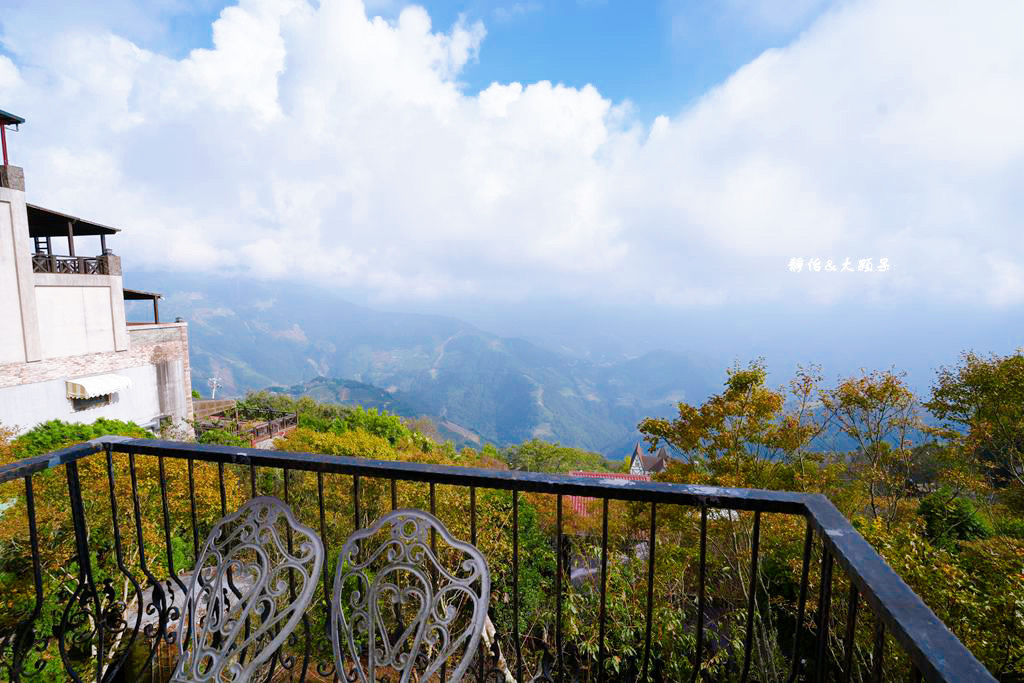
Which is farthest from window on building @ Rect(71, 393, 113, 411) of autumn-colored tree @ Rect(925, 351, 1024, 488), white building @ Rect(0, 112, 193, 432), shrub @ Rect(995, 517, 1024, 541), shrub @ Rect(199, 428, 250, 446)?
shrub @ Rect(995, 517, 1024, 541)

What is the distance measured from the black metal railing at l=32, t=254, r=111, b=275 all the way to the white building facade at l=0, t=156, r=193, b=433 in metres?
0.02

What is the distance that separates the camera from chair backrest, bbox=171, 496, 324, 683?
1.46 meters

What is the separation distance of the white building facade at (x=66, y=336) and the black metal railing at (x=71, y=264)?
0.02 metres

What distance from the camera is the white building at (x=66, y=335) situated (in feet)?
37.8

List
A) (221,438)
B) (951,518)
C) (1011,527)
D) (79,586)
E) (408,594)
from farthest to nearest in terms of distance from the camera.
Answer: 1. (221,438)
2. (951,518)
3. (1011,527)
4. (79,586)
5. (408,594)

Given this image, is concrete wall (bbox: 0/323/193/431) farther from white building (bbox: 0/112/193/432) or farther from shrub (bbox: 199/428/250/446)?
shrub (bbox: 199/428/250/446)

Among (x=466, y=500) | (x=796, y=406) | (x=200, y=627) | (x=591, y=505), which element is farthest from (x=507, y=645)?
(x=200, y=627)

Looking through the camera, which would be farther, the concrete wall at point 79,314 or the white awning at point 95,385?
the white awning at point 95,385

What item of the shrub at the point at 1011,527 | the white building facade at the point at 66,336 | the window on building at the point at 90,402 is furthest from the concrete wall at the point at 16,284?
the shrub at the point at 1011,527

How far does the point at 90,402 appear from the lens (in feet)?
44.5

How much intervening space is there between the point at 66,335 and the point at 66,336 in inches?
1.1

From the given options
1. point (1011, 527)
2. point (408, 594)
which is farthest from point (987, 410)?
point (408, 594)

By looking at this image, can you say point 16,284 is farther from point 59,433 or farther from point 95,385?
point 59,433

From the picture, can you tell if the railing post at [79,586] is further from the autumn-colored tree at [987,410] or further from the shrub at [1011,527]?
the shrub at [1011,527]
